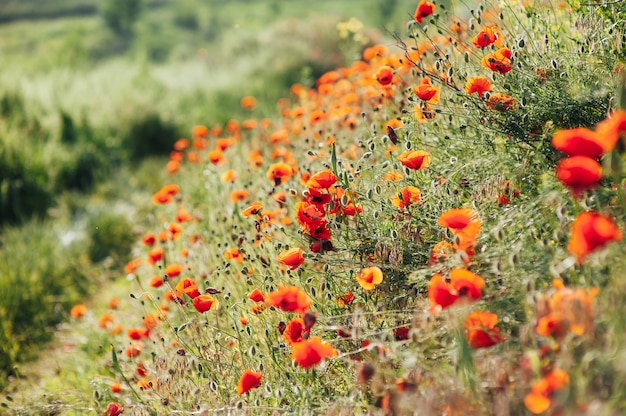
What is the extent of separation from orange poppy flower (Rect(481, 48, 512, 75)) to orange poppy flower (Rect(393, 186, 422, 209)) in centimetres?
55

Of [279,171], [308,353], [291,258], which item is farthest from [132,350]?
[308,353]

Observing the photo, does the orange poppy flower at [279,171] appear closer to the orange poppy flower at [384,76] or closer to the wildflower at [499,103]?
the orange poppy flower at [384,76]

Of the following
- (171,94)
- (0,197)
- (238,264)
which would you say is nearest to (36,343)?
(238,264)

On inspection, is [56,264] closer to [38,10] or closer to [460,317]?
[460,317]

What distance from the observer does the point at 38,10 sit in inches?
1655

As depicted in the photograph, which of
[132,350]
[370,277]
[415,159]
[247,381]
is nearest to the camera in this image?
[247,381]

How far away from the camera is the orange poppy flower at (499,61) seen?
2.13 m

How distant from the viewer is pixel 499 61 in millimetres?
2168

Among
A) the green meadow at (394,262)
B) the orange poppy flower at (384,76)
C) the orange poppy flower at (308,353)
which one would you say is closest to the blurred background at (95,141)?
the green meadow at (394,262)

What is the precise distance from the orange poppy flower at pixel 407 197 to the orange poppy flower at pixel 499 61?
1.82 ft

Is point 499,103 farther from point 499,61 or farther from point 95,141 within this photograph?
point 95,141

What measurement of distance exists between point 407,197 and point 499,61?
64 centimetres

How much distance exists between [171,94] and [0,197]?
4525 mm

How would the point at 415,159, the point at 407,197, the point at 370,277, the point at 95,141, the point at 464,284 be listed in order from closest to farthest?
the point at 464,284 → the point at 370,277 → the point at 415,159 → the point at 407,197 → the point at 95,141
